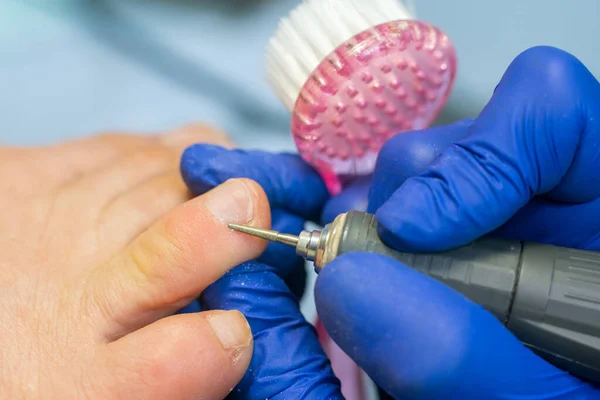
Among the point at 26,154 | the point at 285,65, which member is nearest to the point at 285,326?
the point at 285,65

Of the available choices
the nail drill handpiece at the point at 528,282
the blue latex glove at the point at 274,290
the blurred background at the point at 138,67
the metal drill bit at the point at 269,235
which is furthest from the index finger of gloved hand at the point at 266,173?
the blurred background at the point at 138,67

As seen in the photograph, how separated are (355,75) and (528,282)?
30 cm

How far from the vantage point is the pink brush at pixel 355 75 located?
0.62m

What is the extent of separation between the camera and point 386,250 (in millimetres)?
504

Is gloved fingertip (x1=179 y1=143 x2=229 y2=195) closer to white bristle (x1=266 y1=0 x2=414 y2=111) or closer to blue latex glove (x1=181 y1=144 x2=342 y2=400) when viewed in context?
blue latex glove (x1=181 y1=144 x2=342 y2=400)

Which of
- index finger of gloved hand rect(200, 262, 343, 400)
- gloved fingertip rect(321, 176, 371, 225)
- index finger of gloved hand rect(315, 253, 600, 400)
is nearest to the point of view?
index finger of gloved hand rect(315, 253, 600, 400)

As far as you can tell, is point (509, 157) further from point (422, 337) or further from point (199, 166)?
point (199, 166)

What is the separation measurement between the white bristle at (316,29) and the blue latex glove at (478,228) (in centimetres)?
17

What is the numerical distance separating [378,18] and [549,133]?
10.0 inches

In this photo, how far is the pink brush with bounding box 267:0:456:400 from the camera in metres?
0.62

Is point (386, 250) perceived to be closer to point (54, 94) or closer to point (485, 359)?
point (485, 359)

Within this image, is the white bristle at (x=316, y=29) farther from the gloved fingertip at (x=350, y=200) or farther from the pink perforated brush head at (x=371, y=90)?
the gloved fingertip at (x=350, y=200)

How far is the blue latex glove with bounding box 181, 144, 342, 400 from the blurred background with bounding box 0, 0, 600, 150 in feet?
1.38

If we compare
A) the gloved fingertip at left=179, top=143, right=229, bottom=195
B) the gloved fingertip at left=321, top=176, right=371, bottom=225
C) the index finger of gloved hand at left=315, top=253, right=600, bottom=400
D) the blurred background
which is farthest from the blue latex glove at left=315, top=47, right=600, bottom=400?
the blurred background
